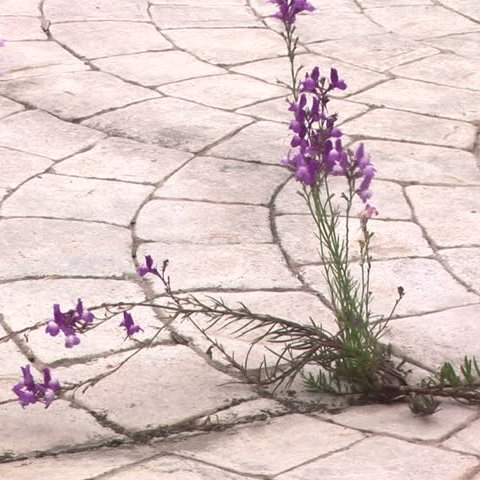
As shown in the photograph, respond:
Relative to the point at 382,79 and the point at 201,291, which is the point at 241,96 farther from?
the point at 201,291

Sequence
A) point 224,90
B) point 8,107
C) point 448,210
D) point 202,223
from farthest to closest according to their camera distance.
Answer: point 224,90 < point 8,107 < point 448,210 < point 202,223

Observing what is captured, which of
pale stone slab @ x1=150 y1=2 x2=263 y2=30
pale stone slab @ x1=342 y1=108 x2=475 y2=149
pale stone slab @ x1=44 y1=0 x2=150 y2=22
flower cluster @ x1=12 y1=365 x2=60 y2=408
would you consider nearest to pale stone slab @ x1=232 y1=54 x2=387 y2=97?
pale stone slab @ x1=342 y1=108 x2=475 y2=149

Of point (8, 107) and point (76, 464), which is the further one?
point (8, 107)

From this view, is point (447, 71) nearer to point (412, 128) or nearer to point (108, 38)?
point (412, 128)

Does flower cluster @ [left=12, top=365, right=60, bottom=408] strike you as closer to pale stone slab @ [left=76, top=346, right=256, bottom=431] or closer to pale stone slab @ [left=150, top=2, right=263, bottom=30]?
pale stone slab @ [left=76, top=346, right=256, bottom=431]

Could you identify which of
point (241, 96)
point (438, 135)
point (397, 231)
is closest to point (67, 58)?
point (241, 96)

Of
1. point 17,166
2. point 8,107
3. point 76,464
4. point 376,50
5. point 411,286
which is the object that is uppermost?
point 376,50

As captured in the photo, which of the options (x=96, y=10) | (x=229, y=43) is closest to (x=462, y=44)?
(x=229, y=43)
